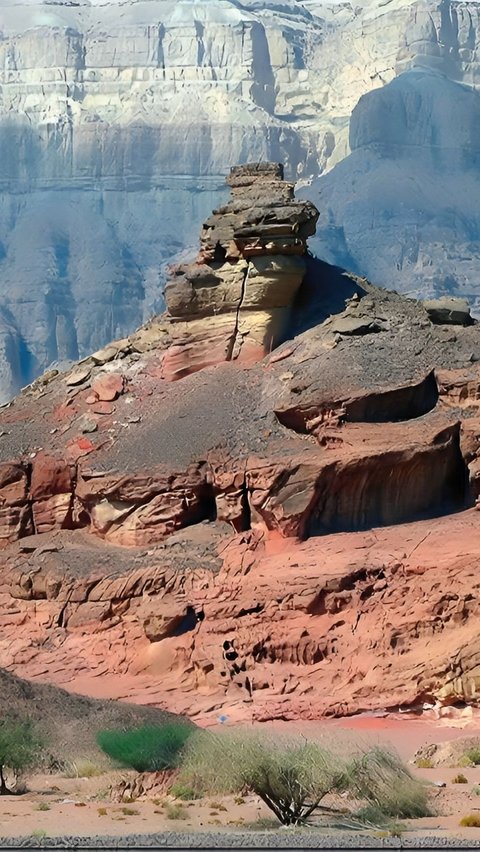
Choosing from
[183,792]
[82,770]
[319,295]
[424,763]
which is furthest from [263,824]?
[319,295]

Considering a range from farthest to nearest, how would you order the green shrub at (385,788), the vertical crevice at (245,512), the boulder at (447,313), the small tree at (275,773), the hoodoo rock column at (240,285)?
the hoodoo rock column at (240,285) < the boulder at (447,313) < the vertical crevice at (245,512) < the green shrub at (385,788) < the small tree at (275,773)

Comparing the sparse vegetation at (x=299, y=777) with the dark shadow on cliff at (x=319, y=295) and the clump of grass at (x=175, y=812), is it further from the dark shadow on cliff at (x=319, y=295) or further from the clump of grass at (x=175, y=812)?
the dark shadow on cliff at (x=319, y=295)

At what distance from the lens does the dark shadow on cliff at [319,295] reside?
65.6 meters

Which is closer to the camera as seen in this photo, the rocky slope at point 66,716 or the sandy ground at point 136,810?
the sandy ground at point 136,810

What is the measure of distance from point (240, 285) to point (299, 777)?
25945 mm

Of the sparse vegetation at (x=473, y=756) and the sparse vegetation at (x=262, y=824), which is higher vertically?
the sparse vegetation at (x=262, y=824)

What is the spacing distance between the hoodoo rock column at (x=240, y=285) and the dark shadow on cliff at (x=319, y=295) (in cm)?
45

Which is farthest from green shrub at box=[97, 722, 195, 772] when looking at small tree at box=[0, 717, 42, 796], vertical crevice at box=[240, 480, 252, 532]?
vertical crevice at box=[240, 480, 252, 532]

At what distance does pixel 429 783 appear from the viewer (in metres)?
45.1

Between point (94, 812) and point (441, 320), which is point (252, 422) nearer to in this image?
point (441, 320)

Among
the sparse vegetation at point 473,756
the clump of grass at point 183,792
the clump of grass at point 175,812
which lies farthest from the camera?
the sparse vegetation at point 473,756

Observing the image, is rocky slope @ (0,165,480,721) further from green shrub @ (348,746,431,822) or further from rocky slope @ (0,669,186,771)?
green shrub @ (348,746,431,822)

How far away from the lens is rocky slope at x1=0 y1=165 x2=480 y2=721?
188 ft

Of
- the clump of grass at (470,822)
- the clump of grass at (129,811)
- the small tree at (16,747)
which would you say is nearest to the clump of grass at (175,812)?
the clump of grass at (129,811)
